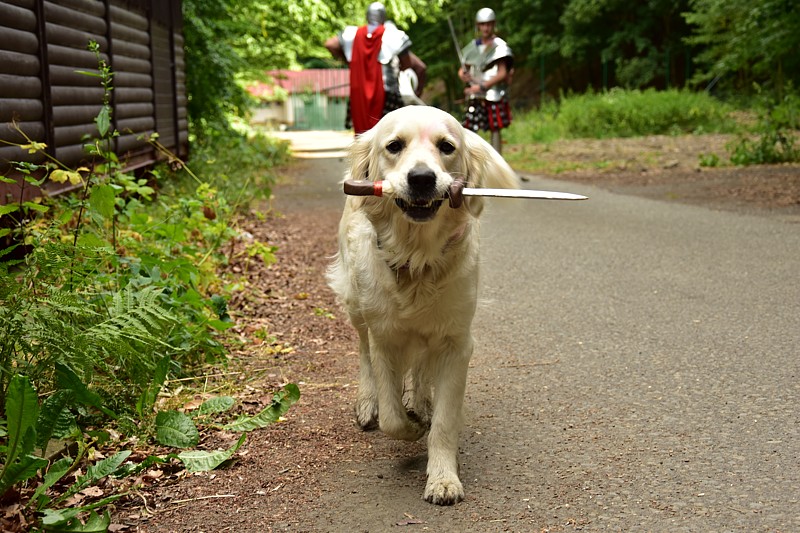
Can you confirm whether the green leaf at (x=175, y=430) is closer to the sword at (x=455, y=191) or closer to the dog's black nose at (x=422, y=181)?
the sword at (x=455, y=191)

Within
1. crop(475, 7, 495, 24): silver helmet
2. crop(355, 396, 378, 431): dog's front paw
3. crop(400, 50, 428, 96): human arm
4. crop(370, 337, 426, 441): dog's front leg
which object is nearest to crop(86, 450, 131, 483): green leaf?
crop(370, 337, 426, 441): dog's front leg

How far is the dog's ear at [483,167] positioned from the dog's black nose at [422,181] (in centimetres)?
41

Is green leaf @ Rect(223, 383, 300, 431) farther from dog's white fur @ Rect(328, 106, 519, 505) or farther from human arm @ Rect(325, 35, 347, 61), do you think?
human arm @ Rect(325, 35, 347, 61)

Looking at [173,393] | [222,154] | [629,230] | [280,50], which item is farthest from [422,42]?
[173,393]

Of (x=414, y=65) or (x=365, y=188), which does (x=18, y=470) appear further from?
(x=414, y=65)

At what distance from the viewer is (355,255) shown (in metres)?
3.65

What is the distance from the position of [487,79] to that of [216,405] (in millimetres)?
9448

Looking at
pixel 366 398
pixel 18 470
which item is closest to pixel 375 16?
pixel 366 398

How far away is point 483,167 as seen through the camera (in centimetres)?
363

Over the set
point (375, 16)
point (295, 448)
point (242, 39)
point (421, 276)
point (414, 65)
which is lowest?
point (295, 448)

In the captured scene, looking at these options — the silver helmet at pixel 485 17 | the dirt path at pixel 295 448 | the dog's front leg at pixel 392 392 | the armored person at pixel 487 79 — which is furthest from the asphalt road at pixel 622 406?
the silver helmet at pixel 485 17

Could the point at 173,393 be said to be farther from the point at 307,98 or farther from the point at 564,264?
the point at 307,98

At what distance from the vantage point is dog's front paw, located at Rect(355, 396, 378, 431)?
389cm

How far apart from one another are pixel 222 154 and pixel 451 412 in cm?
1187
